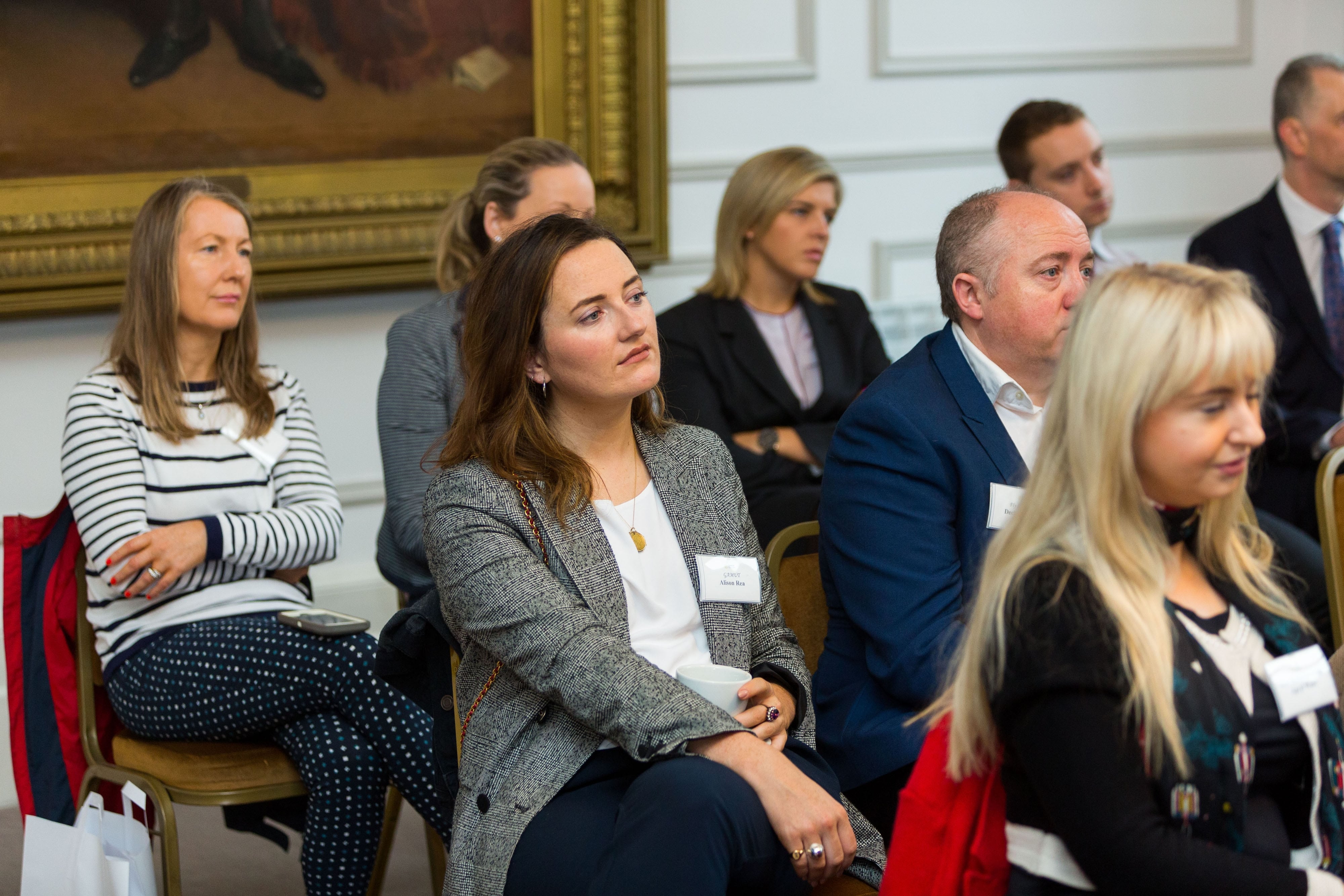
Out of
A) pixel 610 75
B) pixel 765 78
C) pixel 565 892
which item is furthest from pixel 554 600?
pixel 765 78

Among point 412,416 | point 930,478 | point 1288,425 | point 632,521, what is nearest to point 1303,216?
point 1288,425

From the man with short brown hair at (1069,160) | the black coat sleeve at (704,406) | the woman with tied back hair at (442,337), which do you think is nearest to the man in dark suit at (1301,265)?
the man with short brown hair at (1069,160)

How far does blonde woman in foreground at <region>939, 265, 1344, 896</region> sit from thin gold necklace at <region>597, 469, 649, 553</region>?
754 millimetres

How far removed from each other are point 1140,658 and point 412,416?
6.62 ft

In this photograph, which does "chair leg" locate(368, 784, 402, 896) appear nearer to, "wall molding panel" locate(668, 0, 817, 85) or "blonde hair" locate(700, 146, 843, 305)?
"blonde hair" locate(700, 146, 843, 305)

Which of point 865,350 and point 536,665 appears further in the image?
point 865,350

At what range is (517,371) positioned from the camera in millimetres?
2051

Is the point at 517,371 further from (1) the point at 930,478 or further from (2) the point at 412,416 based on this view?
(2) the point at 412,416

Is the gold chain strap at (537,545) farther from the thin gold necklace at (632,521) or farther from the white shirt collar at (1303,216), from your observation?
the white shirt collar at (1303,216)

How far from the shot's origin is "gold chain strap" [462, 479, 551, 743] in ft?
6.35

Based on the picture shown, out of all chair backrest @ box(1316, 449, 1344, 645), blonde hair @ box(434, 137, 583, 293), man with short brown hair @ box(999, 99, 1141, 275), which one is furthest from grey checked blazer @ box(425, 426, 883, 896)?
man with short brown hair @ box(999, 99, 1141, 275)

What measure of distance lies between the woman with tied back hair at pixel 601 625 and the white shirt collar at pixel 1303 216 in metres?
2.51

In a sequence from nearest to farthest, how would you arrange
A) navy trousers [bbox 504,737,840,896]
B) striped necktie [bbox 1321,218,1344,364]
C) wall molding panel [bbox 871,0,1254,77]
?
navy trousers [bbox 504,737,840,896], striped necktie [bbox 1321,218,1344,364], wall molding panel [bbox 871,0,1254,77]

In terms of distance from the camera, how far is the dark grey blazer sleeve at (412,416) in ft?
9.67
